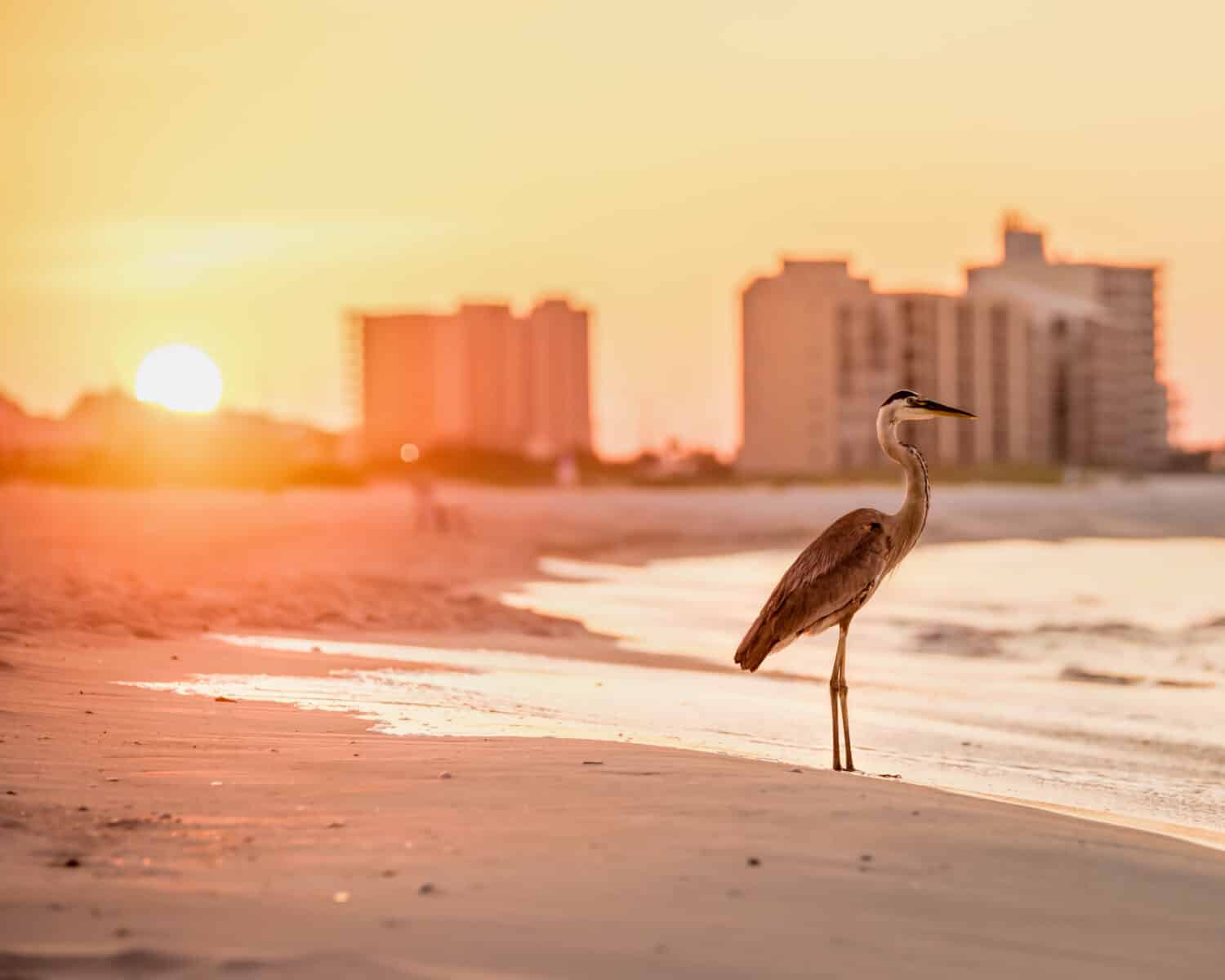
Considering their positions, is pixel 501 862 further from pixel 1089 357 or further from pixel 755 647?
pixel 1089 357

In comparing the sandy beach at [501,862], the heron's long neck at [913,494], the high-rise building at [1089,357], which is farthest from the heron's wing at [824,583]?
the high-rise building at [1089,357]

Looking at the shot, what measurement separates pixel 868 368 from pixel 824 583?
98.8m

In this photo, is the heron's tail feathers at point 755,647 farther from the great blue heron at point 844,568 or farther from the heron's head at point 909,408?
the heron's head at point 909,408

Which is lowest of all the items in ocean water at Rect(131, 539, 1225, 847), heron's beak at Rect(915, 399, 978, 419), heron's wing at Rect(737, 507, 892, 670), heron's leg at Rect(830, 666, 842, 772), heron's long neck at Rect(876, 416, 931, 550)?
ocean water at Rect(131, 539, 1225, 847)

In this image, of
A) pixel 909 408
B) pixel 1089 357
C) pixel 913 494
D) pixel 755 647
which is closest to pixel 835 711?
pixel 755 647

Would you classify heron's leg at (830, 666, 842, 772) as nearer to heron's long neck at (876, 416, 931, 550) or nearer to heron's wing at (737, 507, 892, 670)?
heron's wing at (737, 507, 892, 670)

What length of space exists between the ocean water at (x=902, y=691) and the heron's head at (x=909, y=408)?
1.98m

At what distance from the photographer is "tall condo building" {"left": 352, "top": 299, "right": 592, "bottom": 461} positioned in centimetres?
13812

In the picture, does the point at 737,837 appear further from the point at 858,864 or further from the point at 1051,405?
the point at 1051,405

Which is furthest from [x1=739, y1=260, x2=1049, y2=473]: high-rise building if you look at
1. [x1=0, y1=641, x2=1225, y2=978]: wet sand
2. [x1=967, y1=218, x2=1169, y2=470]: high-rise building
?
[x1=0, y1=641, x2=1225, y2=978]: wet sand

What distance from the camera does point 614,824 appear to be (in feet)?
19.7

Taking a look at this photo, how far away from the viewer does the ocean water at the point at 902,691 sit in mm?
9133

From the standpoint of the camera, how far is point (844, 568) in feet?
29.9

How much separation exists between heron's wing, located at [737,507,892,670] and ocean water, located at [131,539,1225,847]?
664mm
